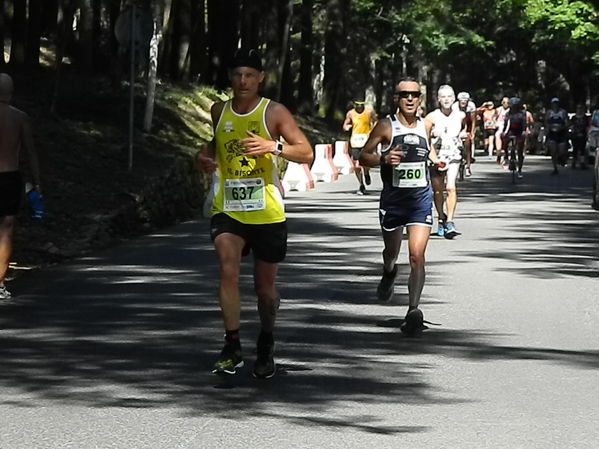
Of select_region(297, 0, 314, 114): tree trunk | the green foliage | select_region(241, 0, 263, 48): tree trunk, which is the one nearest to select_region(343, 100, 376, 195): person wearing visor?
select_region(241, 0, 263, 48): tree trunk

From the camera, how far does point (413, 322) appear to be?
11.7 m

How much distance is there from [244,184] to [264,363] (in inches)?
41.8

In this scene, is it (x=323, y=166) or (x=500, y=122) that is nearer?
(x=323, y=166)

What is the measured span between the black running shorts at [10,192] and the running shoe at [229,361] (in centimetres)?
467

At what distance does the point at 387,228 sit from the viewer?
41.5 feet

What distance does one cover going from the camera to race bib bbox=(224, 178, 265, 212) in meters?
9.45

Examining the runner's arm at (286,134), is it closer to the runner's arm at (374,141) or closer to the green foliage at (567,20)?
the runner's arm at (374,141)

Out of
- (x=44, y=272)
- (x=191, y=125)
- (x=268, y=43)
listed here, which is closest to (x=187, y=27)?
(x=268, y=43)

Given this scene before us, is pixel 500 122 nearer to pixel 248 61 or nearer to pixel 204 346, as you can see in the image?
pixel 204 346

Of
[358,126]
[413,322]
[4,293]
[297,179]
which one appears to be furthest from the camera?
[297,179]

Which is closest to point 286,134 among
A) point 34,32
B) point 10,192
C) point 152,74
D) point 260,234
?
point 260,234

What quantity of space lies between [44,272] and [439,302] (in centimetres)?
452

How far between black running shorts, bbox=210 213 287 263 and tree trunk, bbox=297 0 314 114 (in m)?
44.5

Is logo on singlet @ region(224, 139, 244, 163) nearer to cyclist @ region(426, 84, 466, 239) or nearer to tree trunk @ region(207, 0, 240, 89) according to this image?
cyclist @ region(426, 84, 466, 239)
